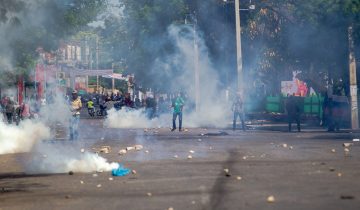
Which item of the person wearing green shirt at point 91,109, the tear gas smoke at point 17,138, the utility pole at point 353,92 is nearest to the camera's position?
the tear gas smoke at point 17,138

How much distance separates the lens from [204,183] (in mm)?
13836

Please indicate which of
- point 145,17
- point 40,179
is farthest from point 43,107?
point 40,179

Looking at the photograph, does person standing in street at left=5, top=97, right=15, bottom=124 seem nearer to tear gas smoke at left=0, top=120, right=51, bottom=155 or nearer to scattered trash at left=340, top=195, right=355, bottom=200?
tear gas smoke at left=0, top=120, right=51, bottom=155

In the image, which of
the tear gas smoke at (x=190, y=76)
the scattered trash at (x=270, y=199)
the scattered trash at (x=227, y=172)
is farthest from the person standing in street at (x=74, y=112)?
the scattered trash at (x=270, y=199)

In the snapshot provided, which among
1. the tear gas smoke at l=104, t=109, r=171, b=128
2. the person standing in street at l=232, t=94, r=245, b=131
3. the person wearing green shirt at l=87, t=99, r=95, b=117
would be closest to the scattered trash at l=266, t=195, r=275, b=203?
the person standing in street at l=232, t=94, r=245, b=131

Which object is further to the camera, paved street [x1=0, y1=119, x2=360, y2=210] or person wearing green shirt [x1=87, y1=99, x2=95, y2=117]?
person wearing green shirt [x1=87, y1=99, x2=95, y2=117]

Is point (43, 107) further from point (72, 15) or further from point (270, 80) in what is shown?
point (72, 15)

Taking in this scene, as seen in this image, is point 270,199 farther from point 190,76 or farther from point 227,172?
point 190,76

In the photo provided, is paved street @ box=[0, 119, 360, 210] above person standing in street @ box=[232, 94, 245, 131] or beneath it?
beneath

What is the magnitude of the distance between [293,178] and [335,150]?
7.27 m

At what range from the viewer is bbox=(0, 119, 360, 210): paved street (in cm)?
1152

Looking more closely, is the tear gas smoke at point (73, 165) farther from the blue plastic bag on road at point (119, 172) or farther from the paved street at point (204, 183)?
the blue plastic bag on road at point (119, 172)

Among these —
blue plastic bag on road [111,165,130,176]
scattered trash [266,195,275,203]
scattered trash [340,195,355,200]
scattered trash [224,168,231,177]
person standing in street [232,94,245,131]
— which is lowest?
scattered trash [340,195,355,200]

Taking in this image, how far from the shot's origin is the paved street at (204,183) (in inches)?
454
